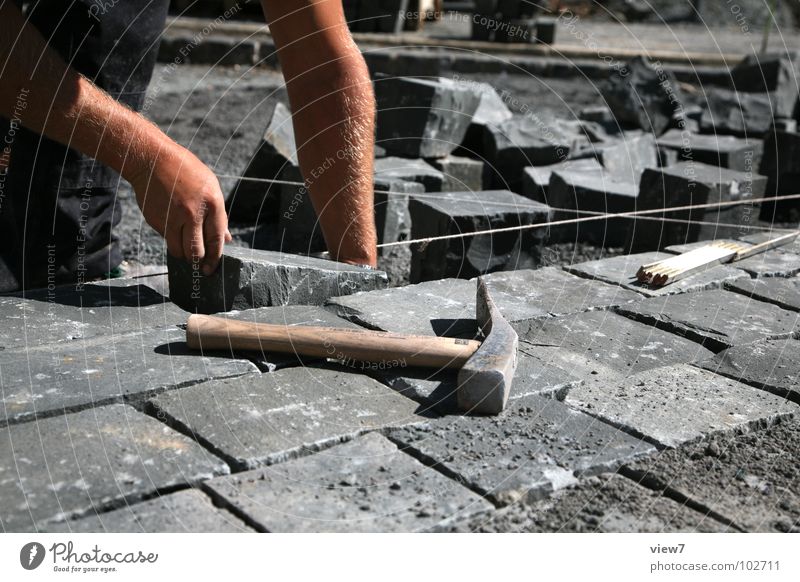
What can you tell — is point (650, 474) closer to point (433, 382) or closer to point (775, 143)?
point (433, 382)

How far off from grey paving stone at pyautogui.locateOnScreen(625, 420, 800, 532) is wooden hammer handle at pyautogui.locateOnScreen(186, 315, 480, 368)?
524 millimetres

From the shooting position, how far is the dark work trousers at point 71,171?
3.38 m

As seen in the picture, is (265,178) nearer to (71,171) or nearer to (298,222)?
(298,222)

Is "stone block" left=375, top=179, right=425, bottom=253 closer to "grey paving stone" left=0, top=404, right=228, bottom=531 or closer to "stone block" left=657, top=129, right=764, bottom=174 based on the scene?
"stone block" left=657, top=129, right=764, bottom=174

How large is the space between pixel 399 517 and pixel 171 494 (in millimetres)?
423

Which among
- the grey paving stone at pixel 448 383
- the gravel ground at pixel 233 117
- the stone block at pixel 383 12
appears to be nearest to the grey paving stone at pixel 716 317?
the grey paving stone at pixel 448 383

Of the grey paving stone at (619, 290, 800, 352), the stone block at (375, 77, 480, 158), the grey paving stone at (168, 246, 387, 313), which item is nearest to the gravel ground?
the stone block at (375, 77, 480, 158)

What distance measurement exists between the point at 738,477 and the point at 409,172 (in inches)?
111

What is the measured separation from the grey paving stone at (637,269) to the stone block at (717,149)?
6.26ft

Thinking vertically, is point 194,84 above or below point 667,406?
above

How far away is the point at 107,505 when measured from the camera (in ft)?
5.69

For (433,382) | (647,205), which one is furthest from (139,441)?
(647,205)

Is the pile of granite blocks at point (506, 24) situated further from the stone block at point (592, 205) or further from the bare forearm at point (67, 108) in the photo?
the bare forearm at point (67, 108)
